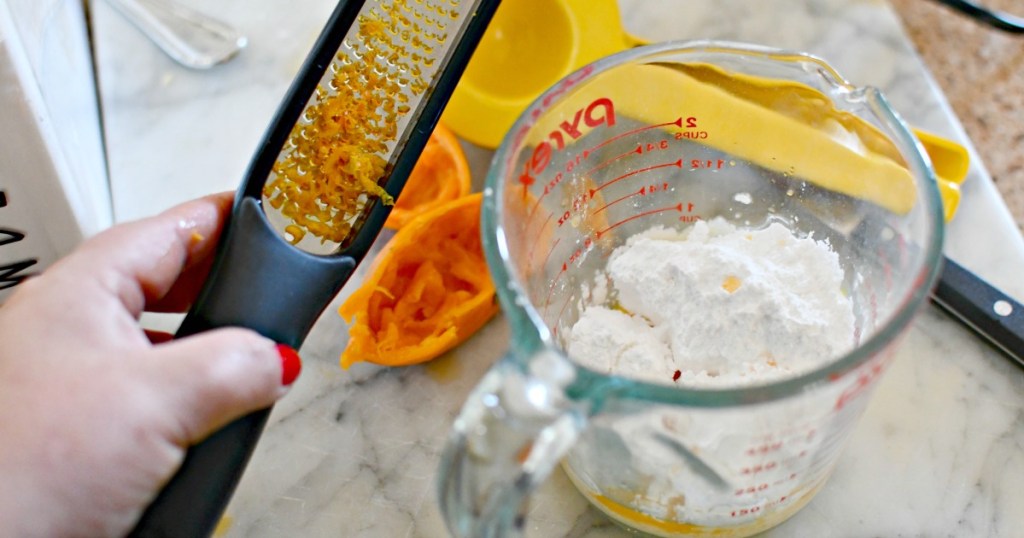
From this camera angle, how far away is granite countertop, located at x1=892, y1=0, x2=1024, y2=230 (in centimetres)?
85

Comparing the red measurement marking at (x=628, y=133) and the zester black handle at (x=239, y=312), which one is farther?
the red measurement marking at (x=628, y=133)

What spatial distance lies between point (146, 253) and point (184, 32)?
1.40 ft

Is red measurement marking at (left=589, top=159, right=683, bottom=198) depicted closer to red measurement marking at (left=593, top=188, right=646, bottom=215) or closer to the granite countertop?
red measurement marking at (left=593, top=188, right=646, bottom=215)

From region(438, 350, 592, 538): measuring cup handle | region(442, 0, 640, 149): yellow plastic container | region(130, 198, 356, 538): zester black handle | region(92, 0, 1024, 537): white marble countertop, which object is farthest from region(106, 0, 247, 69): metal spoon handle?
region(438, 350, 592, 538): measuring cup handle

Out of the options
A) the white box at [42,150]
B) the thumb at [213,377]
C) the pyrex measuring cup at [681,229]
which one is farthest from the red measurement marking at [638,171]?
the white box at [42,150]

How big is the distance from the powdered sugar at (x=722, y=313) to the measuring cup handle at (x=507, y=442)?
0.16 m

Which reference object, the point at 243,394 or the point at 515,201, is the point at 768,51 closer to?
the point at 515,201

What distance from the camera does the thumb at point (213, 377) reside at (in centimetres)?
47

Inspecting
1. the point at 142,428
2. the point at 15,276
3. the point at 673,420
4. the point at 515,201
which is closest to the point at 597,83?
the point at 515,201

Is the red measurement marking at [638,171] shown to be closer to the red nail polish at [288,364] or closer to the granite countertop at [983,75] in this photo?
the red nail polish at [288,364]

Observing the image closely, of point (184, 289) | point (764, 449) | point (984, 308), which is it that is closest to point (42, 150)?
point (184, 289)

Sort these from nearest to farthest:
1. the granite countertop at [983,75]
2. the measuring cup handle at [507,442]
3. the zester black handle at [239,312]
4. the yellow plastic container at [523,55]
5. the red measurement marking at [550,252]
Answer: the measuring cup handle at [507,442], the zester black handle at [239,312], the red measurement marking at [550,252], the yellow plastic container at [523,55], the granite countertop at [983,75]

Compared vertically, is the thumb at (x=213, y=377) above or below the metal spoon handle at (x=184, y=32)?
below

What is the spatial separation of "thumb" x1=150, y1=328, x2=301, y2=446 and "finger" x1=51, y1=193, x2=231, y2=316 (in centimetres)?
6
